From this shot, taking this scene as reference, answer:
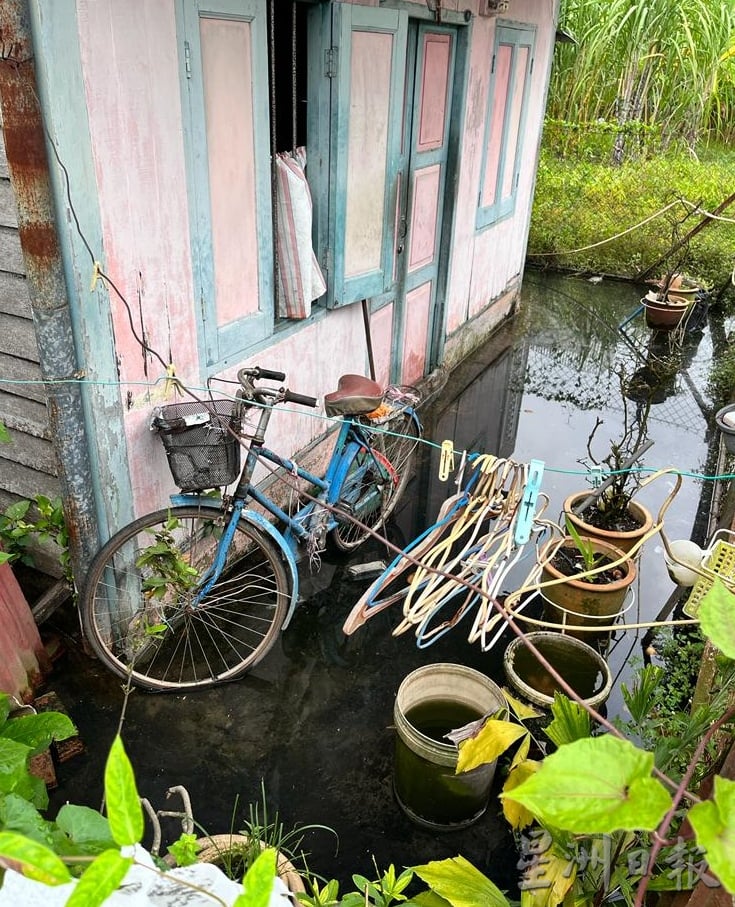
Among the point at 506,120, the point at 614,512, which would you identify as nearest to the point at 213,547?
the point at 614,512

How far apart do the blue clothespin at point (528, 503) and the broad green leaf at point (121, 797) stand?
6.60 feet

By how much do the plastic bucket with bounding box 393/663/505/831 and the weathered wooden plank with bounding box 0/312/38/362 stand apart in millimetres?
2162

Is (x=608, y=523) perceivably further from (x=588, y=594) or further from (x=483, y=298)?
(x=483, y=298)

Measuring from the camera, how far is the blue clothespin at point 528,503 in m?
2.70

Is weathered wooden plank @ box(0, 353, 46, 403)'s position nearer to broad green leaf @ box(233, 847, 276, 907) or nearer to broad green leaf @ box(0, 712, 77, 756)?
broad green leaf @ box(0, 712, 77, 756)

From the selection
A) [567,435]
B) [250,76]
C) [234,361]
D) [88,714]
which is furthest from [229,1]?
[567,435]

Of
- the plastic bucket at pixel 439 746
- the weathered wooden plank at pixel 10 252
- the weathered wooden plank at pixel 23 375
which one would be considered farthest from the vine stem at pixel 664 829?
the weathered wooden plank at pixel 23 375

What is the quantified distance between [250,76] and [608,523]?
3059mm

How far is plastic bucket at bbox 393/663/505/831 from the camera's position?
279 centimetres

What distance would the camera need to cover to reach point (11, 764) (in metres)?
1.89

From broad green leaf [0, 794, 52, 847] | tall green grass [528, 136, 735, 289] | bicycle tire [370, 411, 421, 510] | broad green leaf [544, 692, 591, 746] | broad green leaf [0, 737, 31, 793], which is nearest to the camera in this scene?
broad green leaf [0, 794, 52, 847]

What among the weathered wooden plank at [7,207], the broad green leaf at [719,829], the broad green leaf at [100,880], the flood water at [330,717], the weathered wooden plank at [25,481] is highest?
the weathered wooden plank at [7,207]

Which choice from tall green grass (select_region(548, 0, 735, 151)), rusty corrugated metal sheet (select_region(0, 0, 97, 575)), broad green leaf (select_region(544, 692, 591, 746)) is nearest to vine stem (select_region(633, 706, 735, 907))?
broad green leaf (select_region(544, 692, 591, 746))

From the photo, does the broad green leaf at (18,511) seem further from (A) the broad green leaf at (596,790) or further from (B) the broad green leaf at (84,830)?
(A) the broad green leaf at (596,790)
